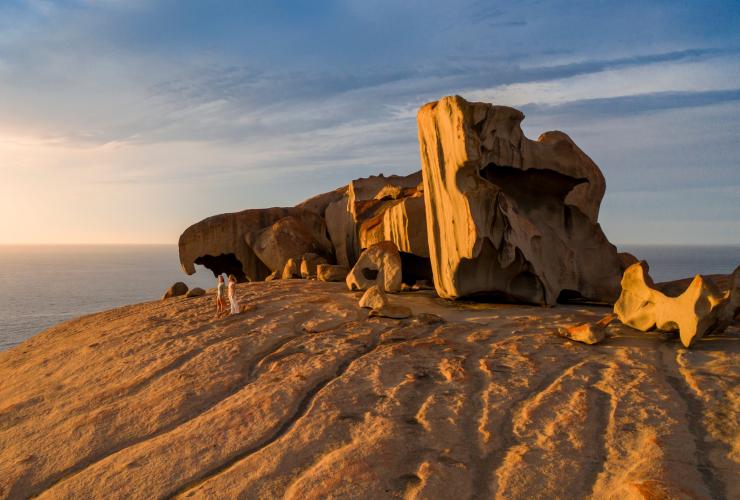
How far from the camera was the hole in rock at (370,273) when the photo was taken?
1295 centimetres

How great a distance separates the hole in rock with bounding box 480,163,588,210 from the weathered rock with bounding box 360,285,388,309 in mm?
4109

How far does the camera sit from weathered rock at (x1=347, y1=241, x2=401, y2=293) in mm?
12820

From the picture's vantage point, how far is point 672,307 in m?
8.76

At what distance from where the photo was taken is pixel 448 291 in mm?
11875

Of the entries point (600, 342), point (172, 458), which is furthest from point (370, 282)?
point (172, 458)

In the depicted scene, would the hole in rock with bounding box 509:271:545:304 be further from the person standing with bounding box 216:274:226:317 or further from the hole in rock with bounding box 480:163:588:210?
the person standing with bounding box 216:274:226:317

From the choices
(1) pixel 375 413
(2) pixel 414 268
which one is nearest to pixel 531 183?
(2) pixel 414 268

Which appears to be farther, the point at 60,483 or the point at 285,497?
the point at 60,483

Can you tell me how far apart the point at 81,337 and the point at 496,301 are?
8.11 metres

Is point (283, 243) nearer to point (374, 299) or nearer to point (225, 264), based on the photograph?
point (225, 264)

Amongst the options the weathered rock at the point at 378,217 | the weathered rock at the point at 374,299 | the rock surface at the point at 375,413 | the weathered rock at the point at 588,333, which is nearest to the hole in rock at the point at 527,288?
the rock surface at the point at 375,413

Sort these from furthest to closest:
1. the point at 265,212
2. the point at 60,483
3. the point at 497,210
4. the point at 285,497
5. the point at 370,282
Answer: the point at 265,212 < the point at 370,282 < the point at 497,210 < the point at 60,483 < the point at 285,497

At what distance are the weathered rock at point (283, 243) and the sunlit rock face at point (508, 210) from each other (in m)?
6.62

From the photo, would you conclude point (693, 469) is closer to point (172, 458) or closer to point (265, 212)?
point (172, 458)
